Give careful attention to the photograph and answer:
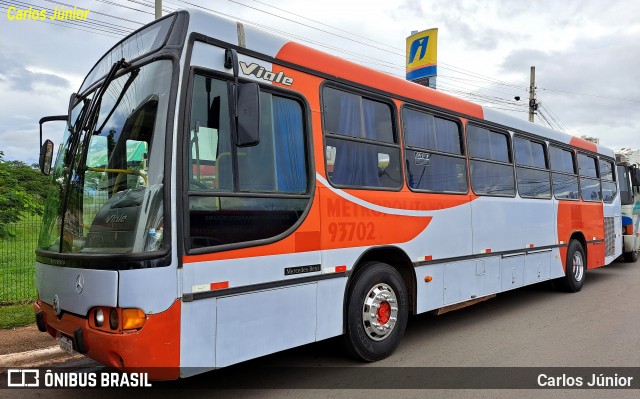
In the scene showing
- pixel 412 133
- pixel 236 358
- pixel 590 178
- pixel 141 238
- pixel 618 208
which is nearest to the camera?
pixel 141 238

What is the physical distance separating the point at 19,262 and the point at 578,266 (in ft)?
36.0

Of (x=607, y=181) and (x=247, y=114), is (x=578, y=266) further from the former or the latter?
(x=247, y=114)

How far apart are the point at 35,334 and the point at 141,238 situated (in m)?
3.74

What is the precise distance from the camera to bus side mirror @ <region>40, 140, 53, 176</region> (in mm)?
4664

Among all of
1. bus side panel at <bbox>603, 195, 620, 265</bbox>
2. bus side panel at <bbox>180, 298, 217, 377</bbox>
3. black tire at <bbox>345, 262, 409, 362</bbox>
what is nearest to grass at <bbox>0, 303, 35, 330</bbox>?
bus side panel at <bbox>180, 298, 217, 377</bbox>

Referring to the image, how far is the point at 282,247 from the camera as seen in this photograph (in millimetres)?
3996

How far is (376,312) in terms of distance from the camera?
4844 millimetres

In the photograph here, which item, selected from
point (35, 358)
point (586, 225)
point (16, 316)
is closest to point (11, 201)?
point (16, 316)

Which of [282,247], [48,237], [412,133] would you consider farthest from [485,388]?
[48,237]

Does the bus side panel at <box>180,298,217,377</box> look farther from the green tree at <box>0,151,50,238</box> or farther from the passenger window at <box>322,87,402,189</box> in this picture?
the green tree at <box>0,151,50,238</box>

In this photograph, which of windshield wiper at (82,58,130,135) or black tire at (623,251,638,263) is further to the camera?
black tire at (623,251,638,263)

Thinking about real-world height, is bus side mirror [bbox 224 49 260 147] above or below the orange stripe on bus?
below

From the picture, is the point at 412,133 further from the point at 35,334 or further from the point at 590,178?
the point at 590,178

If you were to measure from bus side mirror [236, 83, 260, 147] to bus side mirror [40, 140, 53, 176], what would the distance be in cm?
238
